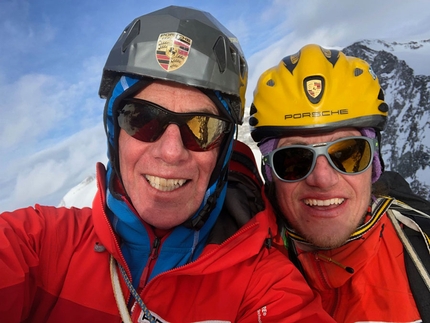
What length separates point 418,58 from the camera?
20969mm

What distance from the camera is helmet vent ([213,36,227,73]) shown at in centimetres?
250

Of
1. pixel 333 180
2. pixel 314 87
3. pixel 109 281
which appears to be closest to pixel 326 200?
pixel 333 180

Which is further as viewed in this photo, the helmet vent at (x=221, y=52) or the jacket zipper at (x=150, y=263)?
the helmet vent at (x=221, y=52)

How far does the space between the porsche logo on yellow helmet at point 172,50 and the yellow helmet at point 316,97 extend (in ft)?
3.80

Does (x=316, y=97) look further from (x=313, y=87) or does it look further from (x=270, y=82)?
(x=270, y=82)

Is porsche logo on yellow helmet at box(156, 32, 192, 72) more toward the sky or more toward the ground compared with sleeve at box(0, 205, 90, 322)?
more toward the sky

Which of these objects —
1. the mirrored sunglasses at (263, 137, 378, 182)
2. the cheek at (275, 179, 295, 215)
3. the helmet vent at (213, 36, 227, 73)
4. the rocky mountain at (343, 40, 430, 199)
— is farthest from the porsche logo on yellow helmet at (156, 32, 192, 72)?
the rocky mountain at (343, 40, 430, 199)

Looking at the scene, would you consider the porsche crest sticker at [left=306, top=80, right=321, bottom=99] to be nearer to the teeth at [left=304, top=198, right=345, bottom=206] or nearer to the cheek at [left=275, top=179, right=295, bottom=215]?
the cheek at [left=275, top=179, right=295, bottom=215]

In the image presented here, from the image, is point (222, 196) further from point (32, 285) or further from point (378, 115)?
point (378, 115)

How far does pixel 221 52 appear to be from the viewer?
2.57 metres

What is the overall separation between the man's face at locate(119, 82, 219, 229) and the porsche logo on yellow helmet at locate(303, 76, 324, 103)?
120 centimetres

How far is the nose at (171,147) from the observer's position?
6.88 feet

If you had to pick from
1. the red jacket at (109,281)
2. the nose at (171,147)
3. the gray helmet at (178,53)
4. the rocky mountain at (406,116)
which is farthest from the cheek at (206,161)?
the rocky mountain at (406,116)

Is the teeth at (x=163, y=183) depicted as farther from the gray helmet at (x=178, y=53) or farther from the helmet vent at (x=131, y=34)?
the helmet vent at (x=131, y=34)
